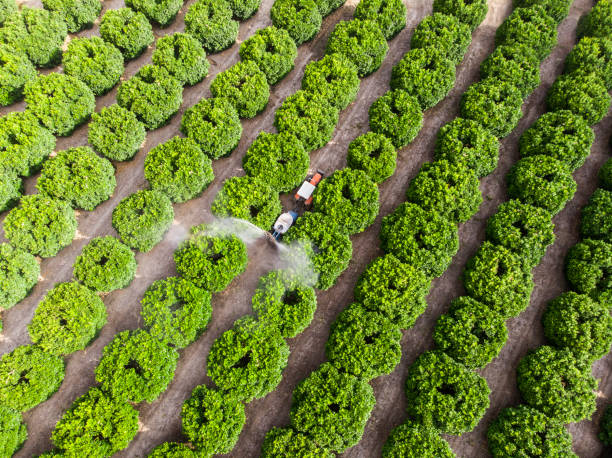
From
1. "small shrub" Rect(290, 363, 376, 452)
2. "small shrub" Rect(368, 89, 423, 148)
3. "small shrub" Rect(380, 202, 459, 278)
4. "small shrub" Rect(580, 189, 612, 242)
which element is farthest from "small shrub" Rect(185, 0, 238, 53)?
"small shrub" Rect(580, 189, 612, 242)

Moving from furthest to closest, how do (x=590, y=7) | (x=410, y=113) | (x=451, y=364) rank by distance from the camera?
(x=590, y=7) → (x=410, y=113) → (x=451, y=364)

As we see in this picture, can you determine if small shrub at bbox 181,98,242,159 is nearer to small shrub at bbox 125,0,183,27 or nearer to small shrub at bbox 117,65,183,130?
small shrub at bbox 117,65,183,130

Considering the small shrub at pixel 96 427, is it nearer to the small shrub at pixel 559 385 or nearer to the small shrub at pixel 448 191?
the small shrub at pixel 448 191

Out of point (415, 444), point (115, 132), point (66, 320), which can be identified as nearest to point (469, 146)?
point (415, 444)

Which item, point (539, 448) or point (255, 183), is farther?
point (255, 183)

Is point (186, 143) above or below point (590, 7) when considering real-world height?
below

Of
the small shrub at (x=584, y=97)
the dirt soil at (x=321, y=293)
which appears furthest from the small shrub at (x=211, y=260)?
the small shrub at (x=584, y=97)

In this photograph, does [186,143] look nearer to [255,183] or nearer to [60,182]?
[255,183]

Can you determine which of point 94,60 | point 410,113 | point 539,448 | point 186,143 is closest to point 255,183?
point 186,143

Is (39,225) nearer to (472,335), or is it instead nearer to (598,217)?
(472,335)
